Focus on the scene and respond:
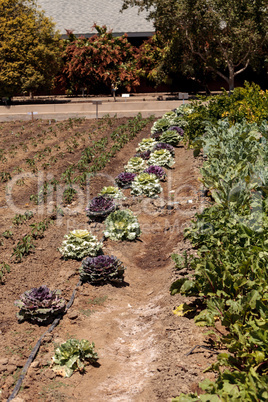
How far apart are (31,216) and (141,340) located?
14.7 feet

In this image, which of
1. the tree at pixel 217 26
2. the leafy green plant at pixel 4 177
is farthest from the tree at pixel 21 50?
the leafy green plant at pixel 4 177

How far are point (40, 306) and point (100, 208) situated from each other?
11.0ft

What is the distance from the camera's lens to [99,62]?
26.2 meters

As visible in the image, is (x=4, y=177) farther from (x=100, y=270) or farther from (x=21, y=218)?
(x=100, y=270)

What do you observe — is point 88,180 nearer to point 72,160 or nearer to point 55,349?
point 72,160

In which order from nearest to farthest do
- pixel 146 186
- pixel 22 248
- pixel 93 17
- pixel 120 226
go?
pixel 22 248 < pixel 120 226 < pixel 146 186 < pixel 93 17

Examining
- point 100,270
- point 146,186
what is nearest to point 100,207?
point 146,186

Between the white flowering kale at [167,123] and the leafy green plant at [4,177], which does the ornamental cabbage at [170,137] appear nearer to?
the white flowering kale at [167,123]

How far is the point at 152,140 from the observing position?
14273mm

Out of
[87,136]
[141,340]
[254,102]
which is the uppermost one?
[254,102]

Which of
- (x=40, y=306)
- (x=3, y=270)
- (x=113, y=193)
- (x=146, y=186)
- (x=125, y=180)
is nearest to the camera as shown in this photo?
(x=40, y=306)

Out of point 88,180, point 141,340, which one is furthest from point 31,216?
point 141,340

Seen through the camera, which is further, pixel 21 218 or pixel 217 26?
pixel 217 26

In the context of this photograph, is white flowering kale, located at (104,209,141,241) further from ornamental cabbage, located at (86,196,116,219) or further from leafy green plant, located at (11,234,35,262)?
leafy green plant, located at (11,234,35,262)
